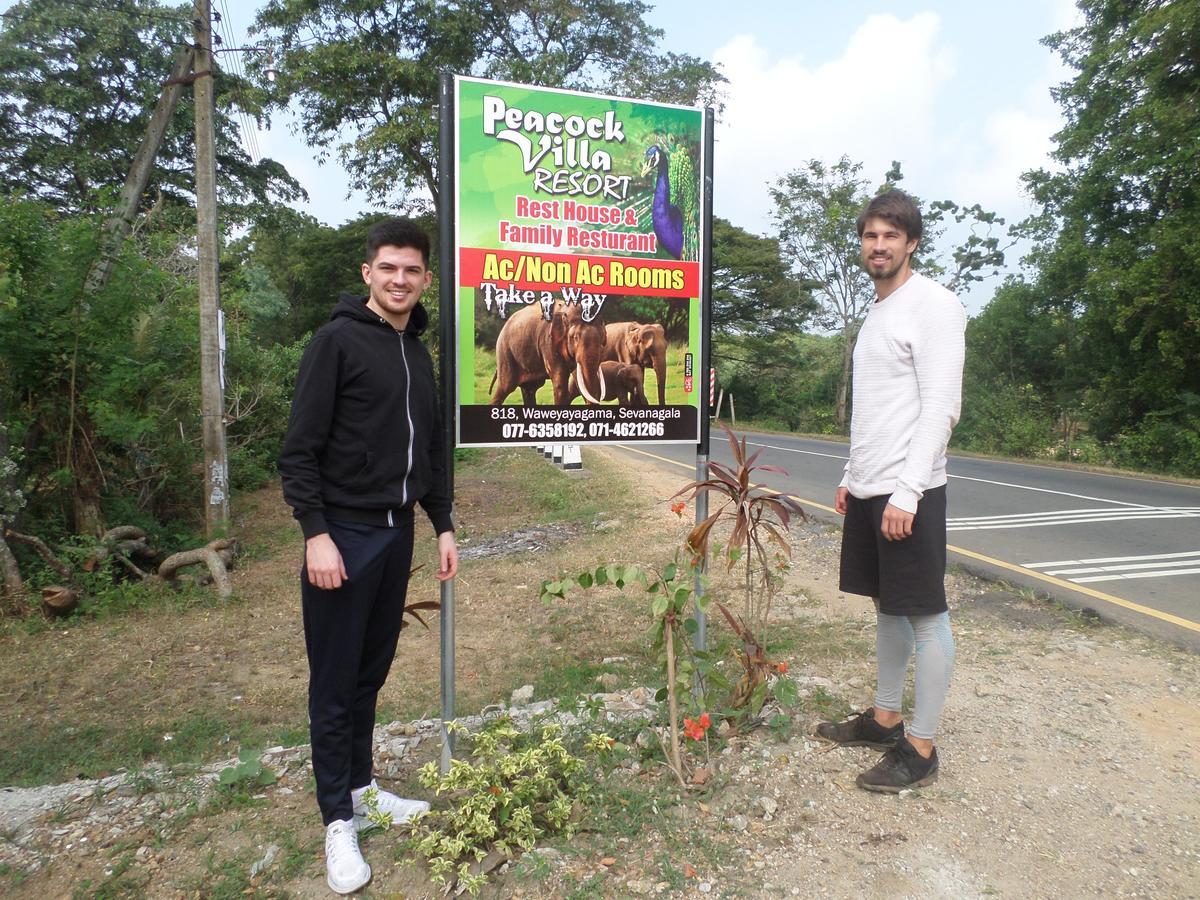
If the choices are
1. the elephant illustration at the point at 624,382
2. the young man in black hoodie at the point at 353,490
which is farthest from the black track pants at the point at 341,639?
the elephant illustration at the point at 624,382

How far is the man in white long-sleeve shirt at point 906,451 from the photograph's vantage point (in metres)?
2.43

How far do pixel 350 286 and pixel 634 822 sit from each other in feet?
94.6

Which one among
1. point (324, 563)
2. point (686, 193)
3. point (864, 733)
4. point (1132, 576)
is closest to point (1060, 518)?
point (1132, 576)

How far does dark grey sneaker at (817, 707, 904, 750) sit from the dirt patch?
2.1 inches

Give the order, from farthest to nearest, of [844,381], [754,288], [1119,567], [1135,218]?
[754,288]
[844,381]
[1135,218]
[1119,567]

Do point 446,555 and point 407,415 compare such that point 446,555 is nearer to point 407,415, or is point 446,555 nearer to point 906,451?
point 407,415

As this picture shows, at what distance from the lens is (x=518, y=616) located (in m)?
5.57

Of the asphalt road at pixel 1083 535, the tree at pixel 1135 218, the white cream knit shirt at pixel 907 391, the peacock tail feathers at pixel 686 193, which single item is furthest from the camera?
the tree at pixel 1135 218

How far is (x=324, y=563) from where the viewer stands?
2209 millimetres

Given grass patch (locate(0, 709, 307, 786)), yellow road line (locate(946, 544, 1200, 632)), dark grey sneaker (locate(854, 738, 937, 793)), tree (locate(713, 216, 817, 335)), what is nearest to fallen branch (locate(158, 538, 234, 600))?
grass patch (locate(0, 709, 307, 786))

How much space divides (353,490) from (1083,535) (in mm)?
7277

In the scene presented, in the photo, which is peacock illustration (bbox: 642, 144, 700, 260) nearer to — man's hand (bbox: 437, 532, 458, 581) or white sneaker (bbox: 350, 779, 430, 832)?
man's hand (bbox: 437, 532, 458, 581)

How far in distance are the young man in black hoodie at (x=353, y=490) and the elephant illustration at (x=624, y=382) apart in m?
0.91

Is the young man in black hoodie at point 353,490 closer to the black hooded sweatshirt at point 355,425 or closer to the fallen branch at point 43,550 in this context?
the black hooded sweatshirt at point 355,425
